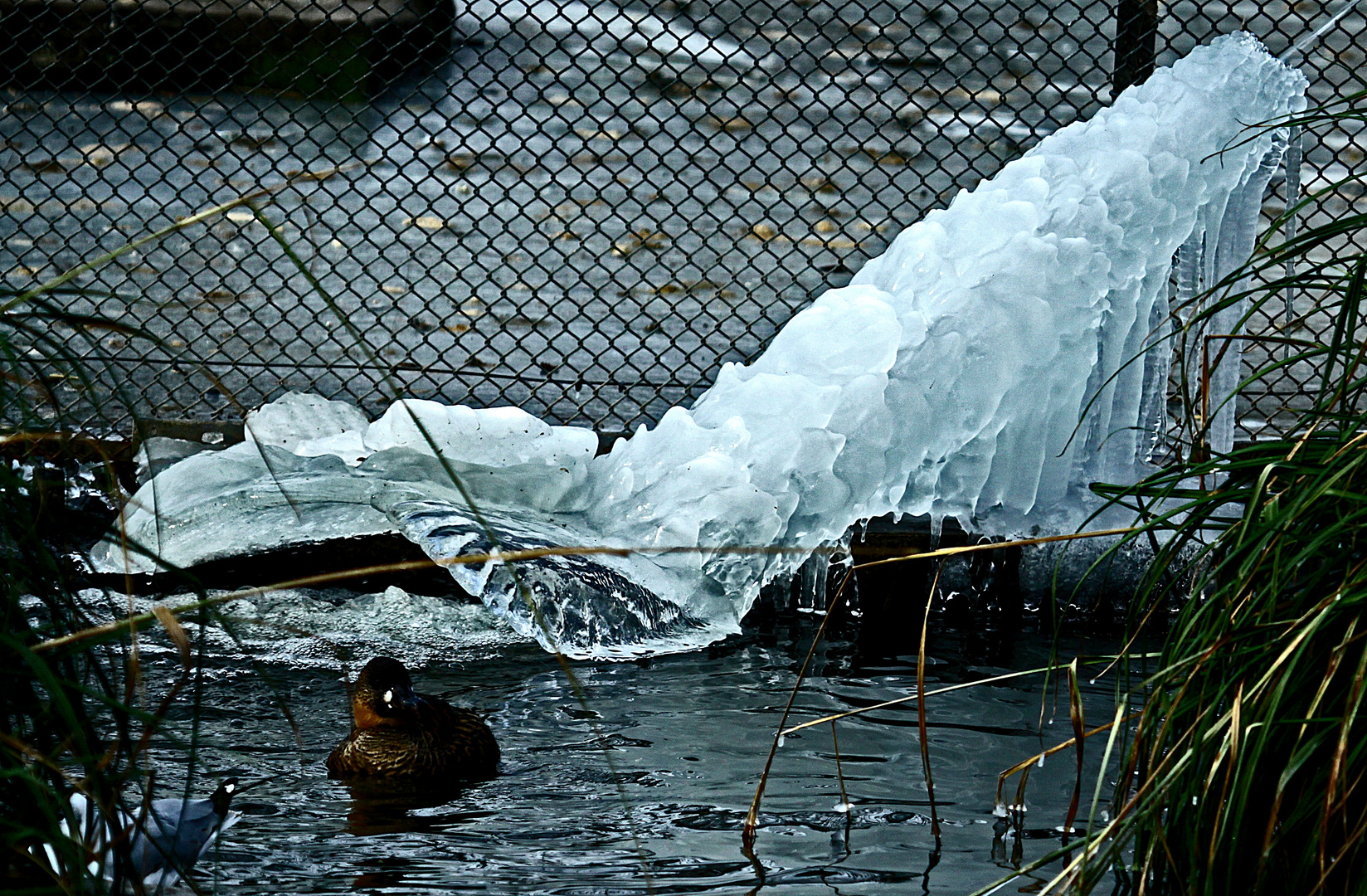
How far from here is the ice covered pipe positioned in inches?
187

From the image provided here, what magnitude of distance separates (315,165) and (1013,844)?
832cm

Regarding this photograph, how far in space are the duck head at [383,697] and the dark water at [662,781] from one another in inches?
7.0

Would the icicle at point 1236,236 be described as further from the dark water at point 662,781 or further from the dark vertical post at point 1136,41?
the dark water at point 662,781

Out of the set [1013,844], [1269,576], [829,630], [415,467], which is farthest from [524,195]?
[1269,576]

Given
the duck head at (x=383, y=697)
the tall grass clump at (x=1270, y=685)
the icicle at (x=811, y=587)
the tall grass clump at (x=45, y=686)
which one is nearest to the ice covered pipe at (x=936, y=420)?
the icicle at (x=811, y=587)

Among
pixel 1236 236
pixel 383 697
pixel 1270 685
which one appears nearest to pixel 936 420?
pixel 1236 236

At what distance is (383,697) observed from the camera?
136 inches

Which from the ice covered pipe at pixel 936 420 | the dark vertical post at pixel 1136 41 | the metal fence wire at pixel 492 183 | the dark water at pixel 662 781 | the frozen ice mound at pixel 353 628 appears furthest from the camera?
the metal fence wire at pixel 492 183

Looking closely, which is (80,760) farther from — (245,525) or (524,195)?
(524,195)

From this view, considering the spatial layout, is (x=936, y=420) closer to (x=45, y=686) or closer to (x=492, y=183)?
(x=45, y=686)

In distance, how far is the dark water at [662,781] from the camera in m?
2.75

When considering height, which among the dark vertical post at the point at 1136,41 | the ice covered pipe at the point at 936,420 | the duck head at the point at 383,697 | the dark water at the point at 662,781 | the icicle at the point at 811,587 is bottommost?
the dark water at the point at 662,781

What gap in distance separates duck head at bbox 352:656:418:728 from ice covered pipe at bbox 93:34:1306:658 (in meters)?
1.00

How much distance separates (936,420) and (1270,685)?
10.0 feet
